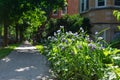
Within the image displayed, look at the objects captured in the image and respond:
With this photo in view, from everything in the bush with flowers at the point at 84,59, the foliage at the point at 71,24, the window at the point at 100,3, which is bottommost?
the foliage at the point at 71,24

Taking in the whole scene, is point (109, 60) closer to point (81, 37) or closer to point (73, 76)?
point (73, 76)

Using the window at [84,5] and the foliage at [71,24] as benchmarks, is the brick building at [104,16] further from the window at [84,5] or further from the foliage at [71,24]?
the window at [84,5]

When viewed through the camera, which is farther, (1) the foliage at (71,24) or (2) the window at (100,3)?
(1) the foliage at (71,24)

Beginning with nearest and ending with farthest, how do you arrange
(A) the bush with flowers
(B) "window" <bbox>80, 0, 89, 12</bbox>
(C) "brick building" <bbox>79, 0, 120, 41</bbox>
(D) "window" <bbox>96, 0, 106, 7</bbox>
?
1. (A) the bush with flowers
2. (C) "brick building" <bbox>79, 0, 120, 41</bbox>
3. (D) "window" <bbox>96, 0, 106, 7</bbox>
4. (B) "window" <bbox>80, 0, 89, 12</bbox>

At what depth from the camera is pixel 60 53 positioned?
8883 mm

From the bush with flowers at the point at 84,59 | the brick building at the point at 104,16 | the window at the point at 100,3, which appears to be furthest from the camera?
the window at the point at 100,3

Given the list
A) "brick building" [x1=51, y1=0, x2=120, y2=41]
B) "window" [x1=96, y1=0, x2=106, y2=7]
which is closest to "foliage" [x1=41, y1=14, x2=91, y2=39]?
"brick building" [x1=51, y1=0, x2=120, y2=41]

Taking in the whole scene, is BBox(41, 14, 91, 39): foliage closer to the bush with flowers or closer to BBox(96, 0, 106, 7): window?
BBox(96, 0, 106, 7): window

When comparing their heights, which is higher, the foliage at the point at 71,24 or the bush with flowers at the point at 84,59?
the bush with flowers at the point at 84,59

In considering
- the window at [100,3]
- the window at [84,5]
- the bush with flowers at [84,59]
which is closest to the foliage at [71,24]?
the window at [84,5]

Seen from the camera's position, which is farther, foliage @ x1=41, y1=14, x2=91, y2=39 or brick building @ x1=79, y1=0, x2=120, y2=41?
foliage @ x1=41, y1=14, x2=91, y2=39

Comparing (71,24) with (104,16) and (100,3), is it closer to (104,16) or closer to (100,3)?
(100,3)

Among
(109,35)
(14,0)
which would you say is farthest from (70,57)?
(14,0)

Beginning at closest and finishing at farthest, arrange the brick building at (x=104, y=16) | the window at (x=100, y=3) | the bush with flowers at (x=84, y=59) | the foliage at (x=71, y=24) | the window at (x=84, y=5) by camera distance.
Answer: the bush with flowers at (x=84, y=59), the brick building at (x=104, y=16), the window at (x=100, y=3), the foliage at (x=71, y=24), the window at (x=84, y=5)
